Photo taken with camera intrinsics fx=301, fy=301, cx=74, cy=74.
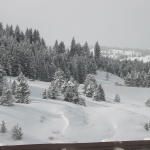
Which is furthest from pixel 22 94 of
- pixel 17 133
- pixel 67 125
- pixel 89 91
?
pixel 89 91

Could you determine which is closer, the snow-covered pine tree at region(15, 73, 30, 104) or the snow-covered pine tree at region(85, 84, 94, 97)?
the snow-covered pine tree at region(15, 73, 30, 104)

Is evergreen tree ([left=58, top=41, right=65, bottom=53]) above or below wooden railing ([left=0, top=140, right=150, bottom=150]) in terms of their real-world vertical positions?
above

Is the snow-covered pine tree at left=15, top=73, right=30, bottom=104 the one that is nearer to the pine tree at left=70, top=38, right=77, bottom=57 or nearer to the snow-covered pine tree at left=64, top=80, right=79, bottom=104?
the snow-covered pine tree at left=64, top=80, right=79, bottom=104

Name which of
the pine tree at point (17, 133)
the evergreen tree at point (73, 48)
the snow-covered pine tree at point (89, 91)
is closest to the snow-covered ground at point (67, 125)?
the pine tree at point (17, 133)

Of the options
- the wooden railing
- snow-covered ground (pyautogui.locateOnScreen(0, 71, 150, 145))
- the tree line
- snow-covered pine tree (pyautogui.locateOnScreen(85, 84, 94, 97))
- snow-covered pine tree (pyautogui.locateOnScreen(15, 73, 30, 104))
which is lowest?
snow-covered ground (pyautogui.locateOnScreen(0, 71, 150, 145))

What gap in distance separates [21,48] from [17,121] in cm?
4336

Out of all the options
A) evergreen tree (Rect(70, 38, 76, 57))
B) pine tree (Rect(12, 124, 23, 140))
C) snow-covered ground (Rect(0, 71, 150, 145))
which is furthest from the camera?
evergreen tree (Rect(70, 38, 76, 57))

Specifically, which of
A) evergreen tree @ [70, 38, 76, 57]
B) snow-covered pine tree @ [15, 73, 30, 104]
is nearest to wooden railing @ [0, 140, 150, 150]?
snow-covered pine tree @ [15, 73, 30, 104]

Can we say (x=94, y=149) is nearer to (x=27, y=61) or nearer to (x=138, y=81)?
(x=27, y=61)

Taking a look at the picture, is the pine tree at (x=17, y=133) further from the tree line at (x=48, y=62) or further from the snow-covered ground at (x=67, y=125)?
the tree line at (x=48, y=62)

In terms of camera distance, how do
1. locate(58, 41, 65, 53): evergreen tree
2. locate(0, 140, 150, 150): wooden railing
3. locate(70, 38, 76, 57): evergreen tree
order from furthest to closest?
locate(70, 38, 76, 57): evergreen tree
locate(58, 41, 65, 53): evergreen tree
locate(0, 140, 150, 150): wooden railing

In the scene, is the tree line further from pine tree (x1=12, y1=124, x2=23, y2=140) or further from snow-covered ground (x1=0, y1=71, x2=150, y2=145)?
pine tree (x1=12, y1=124, x2=23, y2=140)

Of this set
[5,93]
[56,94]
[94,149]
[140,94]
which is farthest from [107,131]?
[140,94]

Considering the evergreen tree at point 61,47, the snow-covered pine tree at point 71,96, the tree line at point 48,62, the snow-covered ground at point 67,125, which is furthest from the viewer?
the evergreen tree at point 61,47
